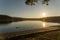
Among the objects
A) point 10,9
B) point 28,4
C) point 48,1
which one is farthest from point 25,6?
point 48,1

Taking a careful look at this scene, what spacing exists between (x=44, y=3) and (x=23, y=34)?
492mm

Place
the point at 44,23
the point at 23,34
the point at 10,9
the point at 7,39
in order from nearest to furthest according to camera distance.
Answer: the point at 7,39 → the point at 23,34 → the point at 10,9 → the point at 44,23

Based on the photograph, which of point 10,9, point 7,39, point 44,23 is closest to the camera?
point 7,39

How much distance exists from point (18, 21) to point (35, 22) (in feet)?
0.67

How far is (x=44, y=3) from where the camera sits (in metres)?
1.62

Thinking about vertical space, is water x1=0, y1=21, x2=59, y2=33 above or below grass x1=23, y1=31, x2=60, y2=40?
above

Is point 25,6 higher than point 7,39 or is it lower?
higher

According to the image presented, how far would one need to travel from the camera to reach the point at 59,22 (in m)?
1.67

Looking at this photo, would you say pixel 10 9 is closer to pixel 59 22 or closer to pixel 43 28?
pixel 43 28

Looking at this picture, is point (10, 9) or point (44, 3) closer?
point (10, 9)

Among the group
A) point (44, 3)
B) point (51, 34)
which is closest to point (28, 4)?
point (44, 3)

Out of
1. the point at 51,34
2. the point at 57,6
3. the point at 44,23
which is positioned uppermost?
the point at 57,6

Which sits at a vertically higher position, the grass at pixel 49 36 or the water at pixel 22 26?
the water at pixel 22 26

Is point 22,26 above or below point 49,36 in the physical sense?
above
